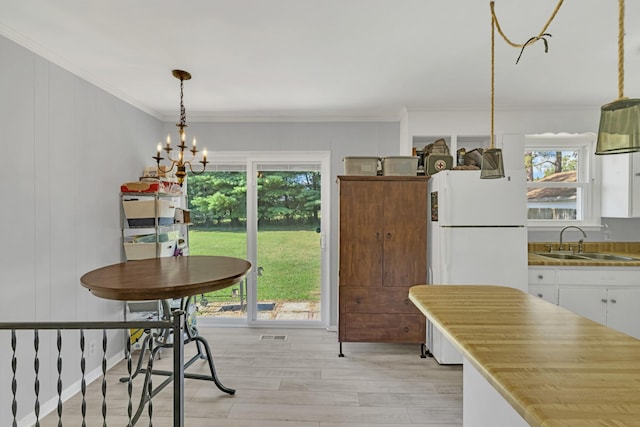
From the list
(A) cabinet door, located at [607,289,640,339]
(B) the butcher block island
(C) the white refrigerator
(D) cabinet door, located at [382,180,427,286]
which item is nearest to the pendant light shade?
(B) the butcher block island

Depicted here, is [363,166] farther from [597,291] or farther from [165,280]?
[597,291]

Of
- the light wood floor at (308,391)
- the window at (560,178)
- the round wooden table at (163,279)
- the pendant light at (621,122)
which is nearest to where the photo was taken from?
the pendant light at (621,122)

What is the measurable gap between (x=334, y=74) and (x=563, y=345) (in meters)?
2.30

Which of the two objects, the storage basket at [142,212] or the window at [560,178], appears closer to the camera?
the storage basket at [142,212]

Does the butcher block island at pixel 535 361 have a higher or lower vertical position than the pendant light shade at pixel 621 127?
lower

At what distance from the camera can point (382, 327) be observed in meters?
3.13

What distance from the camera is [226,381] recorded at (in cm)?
264

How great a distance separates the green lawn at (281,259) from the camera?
153 inches

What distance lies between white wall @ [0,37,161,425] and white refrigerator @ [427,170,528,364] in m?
2.97

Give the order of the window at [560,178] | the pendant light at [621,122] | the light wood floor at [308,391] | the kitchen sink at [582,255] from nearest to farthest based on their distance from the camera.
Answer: the pendant light at [621,122], the light wood floor at [308,391], the kitchen sink at [582,255], the window at [560,178]

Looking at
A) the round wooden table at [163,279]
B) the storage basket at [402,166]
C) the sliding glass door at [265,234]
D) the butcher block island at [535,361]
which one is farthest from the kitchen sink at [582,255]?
the round wooden table at [163,279]

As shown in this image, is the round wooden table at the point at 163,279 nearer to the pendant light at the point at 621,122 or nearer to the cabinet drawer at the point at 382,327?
the pendant light at the point at 621,122

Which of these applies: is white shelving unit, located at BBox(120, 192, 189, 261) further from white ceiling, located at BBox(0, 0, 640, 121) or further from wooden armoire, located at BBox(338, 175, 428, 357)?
wooden armoire, located at BBox(338, 175, 428, 357)

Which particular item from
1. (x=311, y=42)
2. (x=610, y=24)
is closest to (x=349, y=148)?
(x=311, y=42)
